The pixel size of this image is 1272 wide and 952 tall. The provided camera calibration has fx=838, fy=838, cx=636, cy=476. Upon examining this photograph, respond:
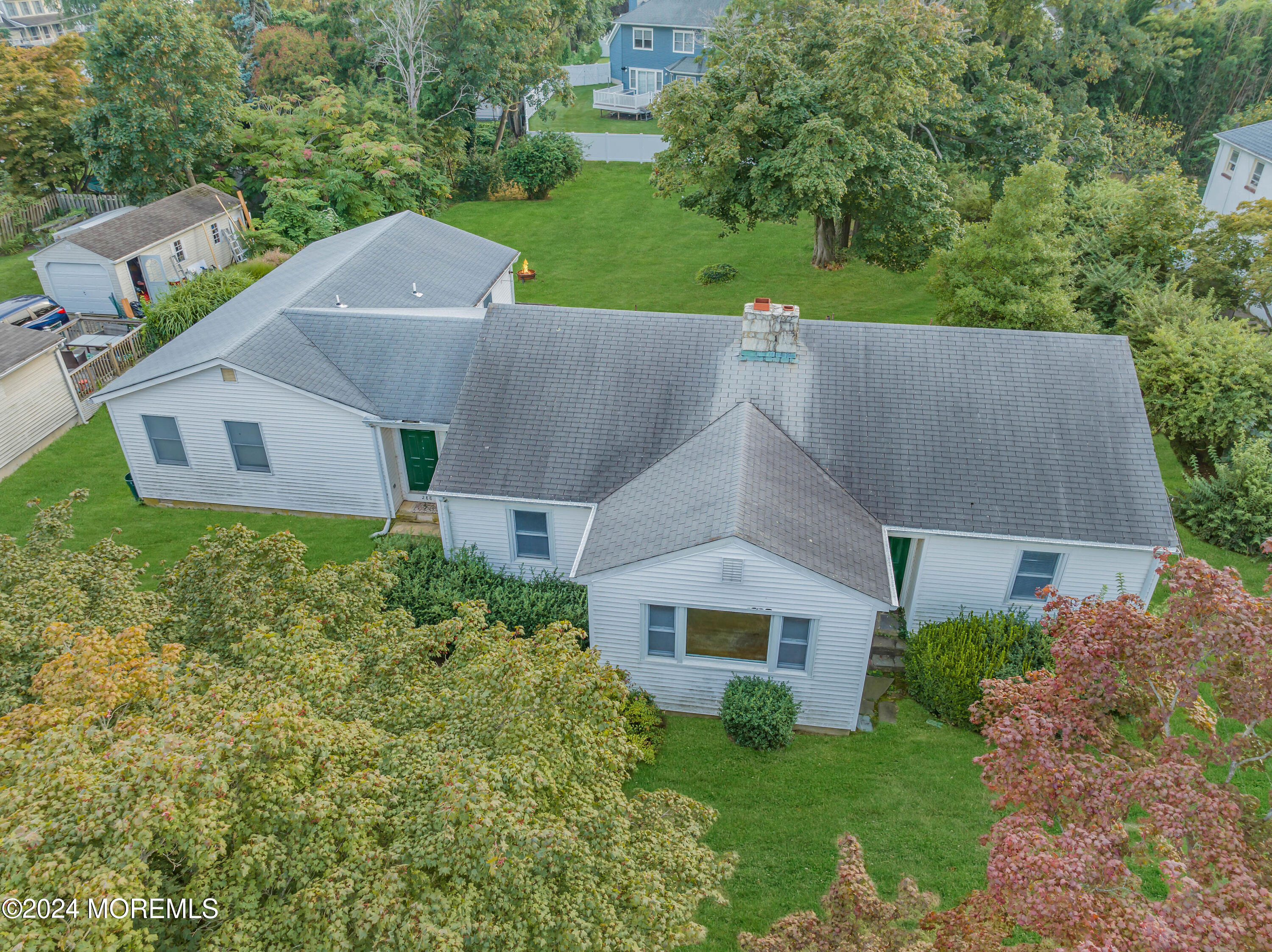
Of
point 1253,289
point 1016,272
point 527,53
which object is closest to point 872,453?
point 1016,272

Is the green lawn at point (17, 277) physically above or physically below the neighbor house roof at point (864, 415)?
below

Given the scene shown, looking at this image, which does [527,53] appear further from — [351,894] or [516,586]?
[351,894]

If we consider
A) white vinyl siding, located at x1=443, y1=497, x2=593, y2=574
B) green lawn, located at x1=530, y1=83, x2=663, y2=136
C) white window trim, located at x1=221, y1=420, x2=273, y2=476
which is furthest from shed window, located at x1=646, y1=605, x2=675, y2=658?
green lawn, located at x1=530, y1=83, x2=663, y2=136

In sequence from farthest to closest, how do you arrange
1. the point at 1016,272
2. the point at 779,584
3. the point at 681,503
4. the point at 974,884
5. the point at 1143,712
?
1. the point at 1016,272
2. the point at 681,503
3. the point at 779,584
4. the point at 974,884
5. the point at 1143,712

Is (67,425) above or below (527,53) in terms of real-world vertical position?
below

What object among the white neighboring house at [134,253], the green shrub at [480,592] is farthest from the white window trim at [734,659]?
the white neighboring house at [134,253]

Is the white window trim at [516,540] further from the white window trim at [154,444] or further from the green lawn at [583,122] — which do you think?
the green lawn at [583,122]
